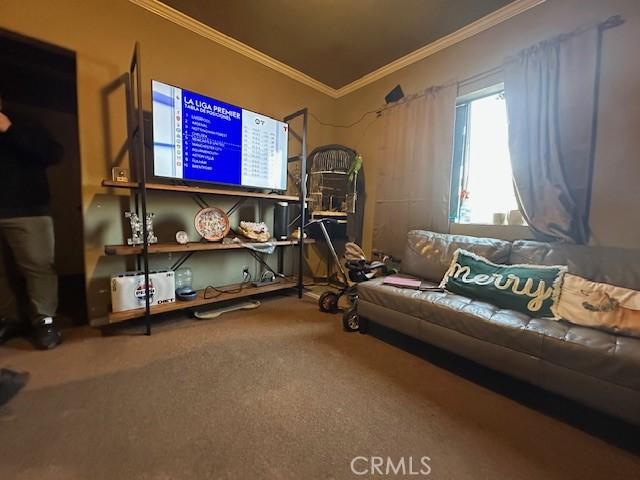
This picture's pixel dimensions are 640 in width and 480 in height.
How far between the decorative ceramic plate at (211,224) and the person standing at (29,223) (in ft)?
3.05

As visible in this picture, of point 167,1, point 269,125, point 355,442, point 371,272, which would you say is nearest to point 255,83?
point 269,125

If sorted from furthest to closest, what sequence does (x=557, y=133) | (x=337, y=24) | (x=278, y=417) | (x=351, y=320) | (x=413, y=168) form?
(x=413, y=168) → (x=337, y=24) → (x=351, y=320) → (x=557, y=133) → (x=278, y=417)

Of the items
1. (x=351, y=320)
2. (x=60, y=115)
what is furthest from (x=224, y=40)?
(x=351, y=320)

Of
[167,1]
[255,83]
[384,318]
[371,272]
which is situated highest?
[167,1]

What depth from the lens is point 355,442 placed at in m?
1.02

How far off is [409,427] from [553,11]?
275cm

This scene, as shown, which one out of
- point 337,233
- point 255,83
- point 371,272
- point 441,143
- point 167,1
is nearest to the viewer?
point 167,1

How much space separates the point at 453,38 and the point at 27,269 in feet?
12.1

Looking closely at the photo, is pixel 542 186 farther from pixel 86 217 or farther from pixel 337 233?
pixel 86 217

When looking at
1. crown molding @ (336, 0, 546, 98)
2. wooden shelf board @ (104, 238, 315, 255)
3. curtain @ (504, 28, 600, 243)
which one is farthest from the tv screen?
curtain @ (504, 28, 600, 243)

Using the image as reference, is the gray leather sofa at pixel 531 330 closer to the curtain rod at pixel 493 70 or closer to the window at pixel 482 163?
the window at pixel 482 163

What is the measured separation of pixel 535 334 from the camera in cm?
120

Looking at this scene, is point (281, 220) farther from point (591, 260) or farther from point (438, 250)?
point (591, 260)

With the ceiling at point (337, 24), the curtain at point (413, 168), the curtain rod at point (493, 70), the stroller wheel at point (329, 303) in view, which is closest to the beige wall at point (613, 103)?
the curtain rod at point (493, 70)
